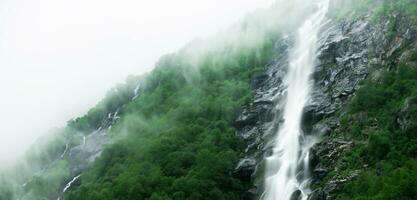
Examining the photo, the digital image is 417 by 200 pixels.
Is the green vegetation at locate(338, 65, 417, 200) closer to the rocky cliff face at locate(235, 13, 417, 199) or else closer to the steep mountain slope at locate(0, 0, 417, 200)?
the steep mountain slope at locate(0, 0, 417, 200)

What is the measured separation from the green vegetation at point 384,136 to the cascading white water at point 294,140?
523cm

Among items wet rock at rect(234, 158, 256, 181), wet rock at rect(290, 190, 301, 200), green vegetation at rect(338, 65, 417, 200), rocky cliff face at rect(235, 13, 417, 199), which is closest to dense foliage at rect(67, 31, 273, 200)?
wet rock at rect(234, 158, 256, 181)

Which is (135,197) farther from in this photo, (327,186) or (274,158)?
(327,186)

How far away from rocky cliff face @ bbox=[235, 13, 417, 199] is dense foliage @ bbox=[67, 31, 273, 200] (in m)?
3.07

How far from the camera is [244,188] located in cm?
7931

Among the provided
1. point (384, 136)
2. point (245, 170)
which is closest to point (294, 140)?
point (245, 170)

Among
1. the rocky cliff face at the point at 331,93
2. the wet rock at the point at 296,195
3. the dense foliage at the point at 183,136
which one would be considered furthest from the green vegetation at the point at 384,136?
the dense foliage at the point at 183,136

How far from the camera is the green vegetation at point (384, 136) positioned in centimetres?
6019

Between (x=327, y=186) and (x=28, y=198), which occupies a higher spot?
(x=28, y=198)

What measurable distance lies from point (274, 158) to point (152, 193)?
54.9 ft

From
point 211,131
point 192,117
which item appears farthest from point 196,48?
point 211,131

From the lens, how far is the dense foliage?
83.6 m

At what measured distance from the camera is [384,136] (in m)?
66.9

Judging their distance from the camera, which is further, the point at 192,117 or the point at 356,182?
the point at 192,117
